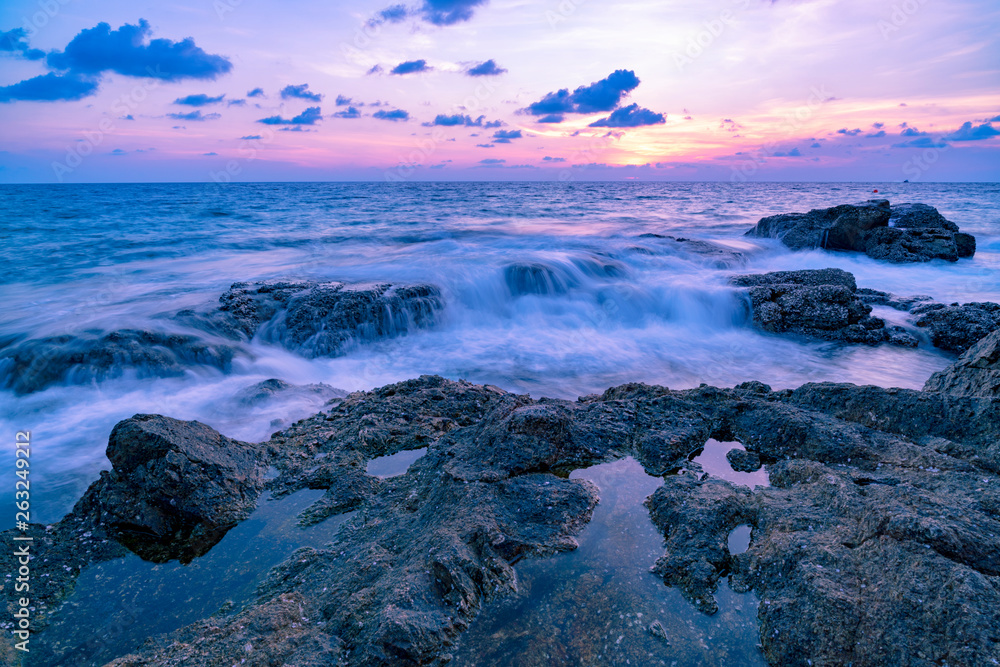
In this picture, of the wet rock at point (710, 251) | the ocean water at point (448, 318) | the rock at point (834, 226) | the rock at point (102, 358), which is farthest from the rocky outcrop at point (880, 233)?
the rock at point (102, 358)

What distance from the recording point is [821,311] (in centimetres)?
818

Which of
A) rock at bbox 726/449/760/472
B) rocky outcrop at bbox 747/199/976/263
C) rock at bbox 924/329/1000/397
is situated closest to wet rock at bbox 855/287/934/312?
rocky outcrop at bbox 747/199/976/263

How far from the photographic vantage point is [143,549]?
322 centimetres

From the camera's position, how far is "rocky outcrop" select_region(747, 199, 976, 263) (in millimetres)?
14539

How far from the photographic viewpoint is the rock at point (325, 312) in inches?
326

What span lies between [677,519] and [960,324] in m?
8.01

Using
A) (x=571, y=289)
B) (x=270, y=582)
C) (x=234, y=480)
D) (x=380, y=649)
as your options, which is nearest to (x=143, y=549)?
(x=234, y=480)

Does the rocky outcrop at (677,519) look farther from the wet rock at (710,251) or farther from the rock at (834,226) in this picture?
the rock at (834,226)

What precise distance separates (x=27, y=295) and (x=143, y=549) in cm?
1234

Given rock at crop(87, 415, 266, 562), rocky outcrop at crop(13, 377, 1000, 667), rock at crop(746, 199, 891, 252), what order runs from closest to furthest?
rocky outcrop at crop(13, 377, 1000, 667) → rock at crop(87, 415, 266, 562) → rock at crop(746, 199, 891, 252)

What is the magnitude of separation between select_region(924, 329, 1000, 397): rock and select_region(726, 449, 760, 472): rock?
186 centimetres

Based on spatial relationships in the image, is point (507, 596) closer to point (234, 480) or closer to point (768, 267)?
point (234, 480)

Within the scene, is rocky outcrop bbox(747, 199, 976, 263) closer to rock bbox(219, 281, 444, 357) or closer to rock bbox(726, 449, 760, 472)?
rock bbox(219, 281, 444, 357)

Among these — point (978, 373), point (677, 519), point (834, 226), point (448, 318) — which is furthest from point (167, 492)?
point (834, 226)
